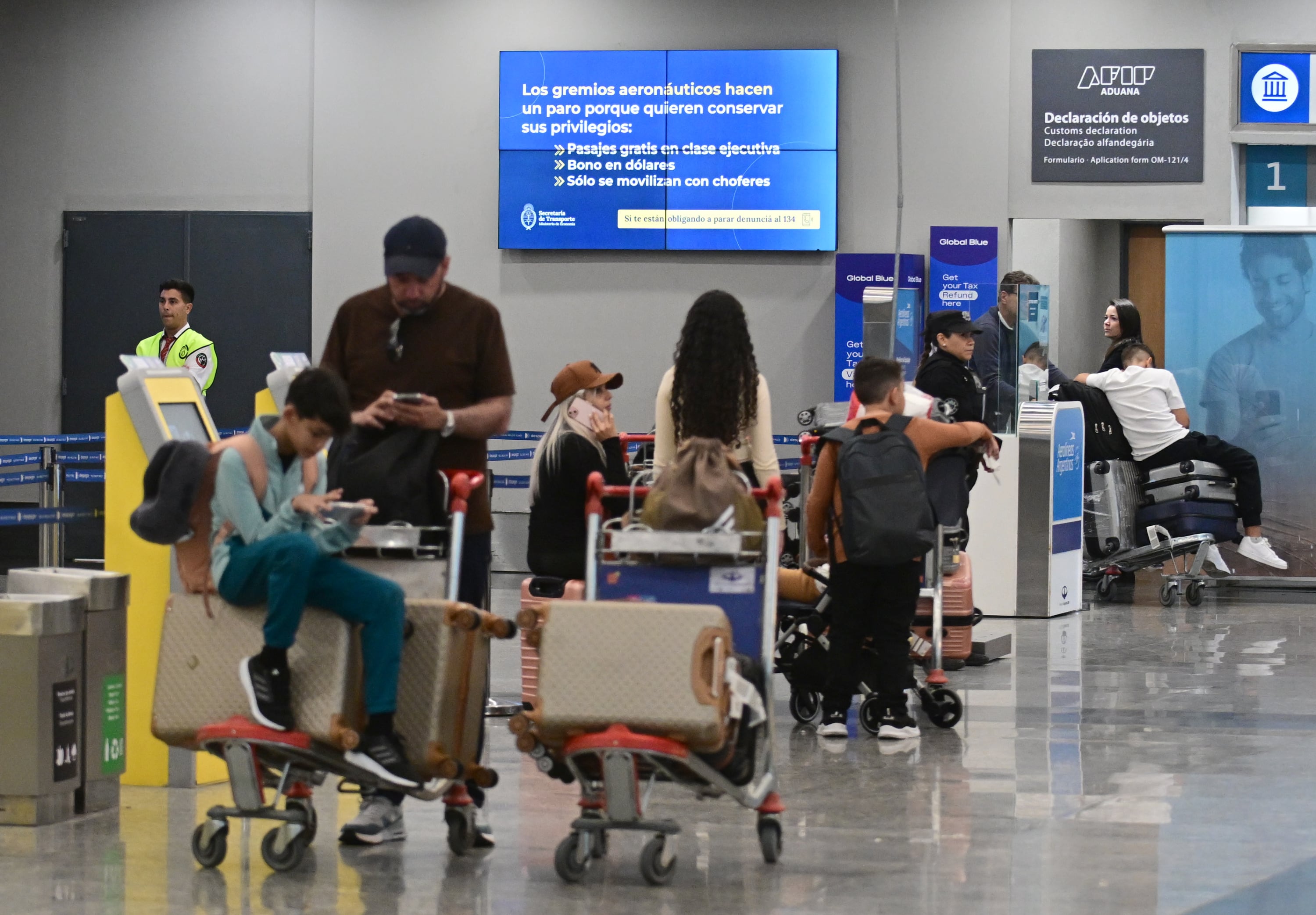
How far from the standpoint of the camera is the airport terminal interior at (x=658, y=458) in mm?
4305

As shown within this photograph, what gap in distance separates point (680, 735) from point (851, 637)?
224 centimetres

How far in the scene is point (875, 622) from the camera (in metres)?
6.31

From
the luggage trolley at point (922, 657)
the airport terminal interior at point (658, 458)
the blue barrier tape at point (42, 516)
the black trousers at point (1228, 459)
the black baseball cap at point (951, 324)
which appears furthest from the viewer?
the black trousers at point (1228, 459)

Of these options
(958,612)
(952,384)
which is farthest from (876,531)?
(958,612)

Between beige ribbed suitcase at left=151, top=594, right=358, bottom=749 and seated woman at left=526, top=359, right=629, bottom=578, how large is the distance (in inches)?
83.3

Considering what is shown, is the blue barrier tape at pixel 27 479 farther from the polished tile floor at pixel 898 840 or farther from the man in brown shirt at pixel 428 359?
the man in brown shirt at pixel 428 359

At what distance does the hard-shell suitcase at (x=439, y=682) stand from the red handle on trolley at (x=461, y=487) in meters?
0.25

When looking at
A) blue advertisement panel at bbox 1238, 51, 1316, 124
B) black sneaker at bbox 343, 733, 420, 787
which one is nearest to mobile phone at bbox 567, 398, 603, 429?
black sneaker at bbox 343, 733, 420, 787

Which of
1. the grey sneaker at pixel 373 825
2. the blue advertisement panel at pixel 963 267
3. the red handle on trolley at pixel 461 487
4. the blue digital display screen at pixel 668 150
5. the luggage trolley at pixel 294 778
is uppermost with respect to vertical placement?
the blue digital display screen at pixel 668 150

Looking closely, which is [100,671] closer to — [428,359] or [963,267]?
[428,359]

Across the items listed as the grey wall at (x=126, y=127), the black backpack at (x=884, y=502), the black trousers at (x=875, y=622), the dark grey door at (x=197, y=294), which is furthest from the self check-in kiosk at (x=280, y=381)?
the grey wall at (x=126, y=127)

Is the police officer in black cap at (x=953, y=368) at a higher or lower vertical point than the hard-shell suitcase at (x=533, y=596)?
higher

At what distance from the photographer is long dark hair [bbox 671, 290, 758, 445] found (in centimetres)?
556

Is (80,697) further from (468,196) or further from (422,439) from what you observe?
(468,196)
